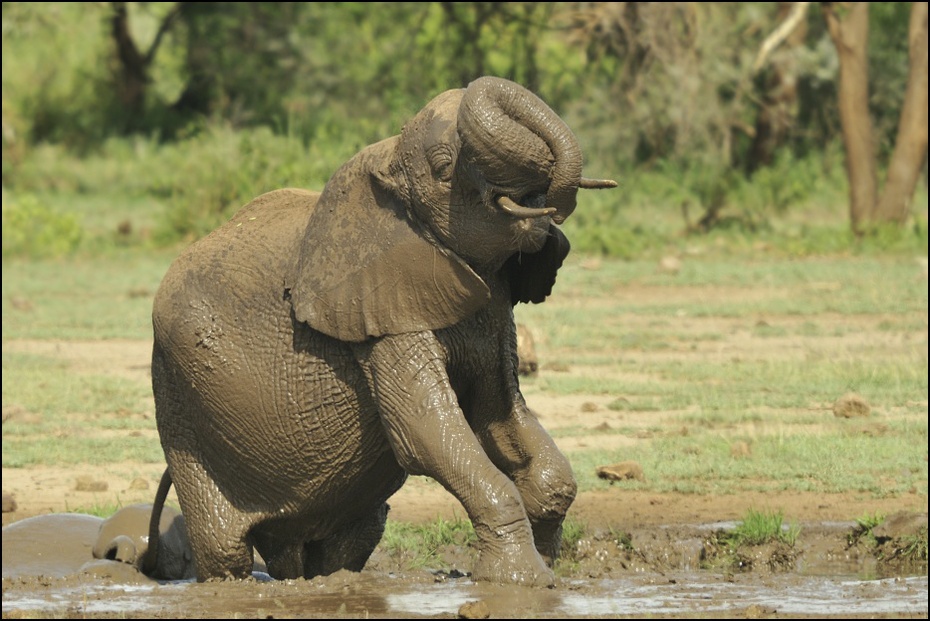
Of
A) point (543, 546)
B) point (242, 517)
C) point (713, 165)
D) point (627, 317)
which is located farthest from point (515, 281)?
point (713, 165)

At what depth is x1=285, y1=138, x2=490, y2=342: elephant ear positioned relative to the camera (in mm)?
4867

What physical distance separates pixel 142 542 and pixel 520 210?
2657 millimetres

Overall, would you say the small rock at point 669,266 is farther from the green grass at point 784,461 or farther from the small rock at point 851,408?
the green grass at point 784,461

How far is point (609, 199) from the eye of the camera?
18.3 m

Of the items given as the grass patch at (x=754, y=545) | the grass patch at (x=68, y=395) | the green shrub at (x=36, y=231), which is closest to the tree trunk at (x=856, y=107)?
the green shrub at (x=36, y=231)

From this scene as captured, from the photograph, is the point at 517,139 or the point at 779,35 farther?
the point at 779,35

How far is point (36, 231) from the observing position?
17.8 metres

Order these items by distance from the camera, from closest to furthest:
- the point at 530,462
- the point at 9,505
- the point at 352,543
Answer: the point at 530,462 → the point at 352,543 → the point at 9,505

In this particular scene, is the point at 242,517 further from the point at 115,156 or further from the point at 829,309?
the point at 115,156

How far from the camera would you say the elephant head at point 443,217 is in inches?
177

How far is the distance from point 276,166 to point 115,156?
8.95m

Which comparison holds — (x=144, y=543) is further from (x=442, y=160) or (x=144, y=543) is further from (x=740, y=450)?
(x=740, y=450)

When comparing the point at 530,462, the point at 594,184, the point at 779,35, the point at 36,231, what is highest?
the point at 779,35

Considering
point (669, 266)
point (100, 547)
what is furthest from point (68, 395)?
point (669, 266)
